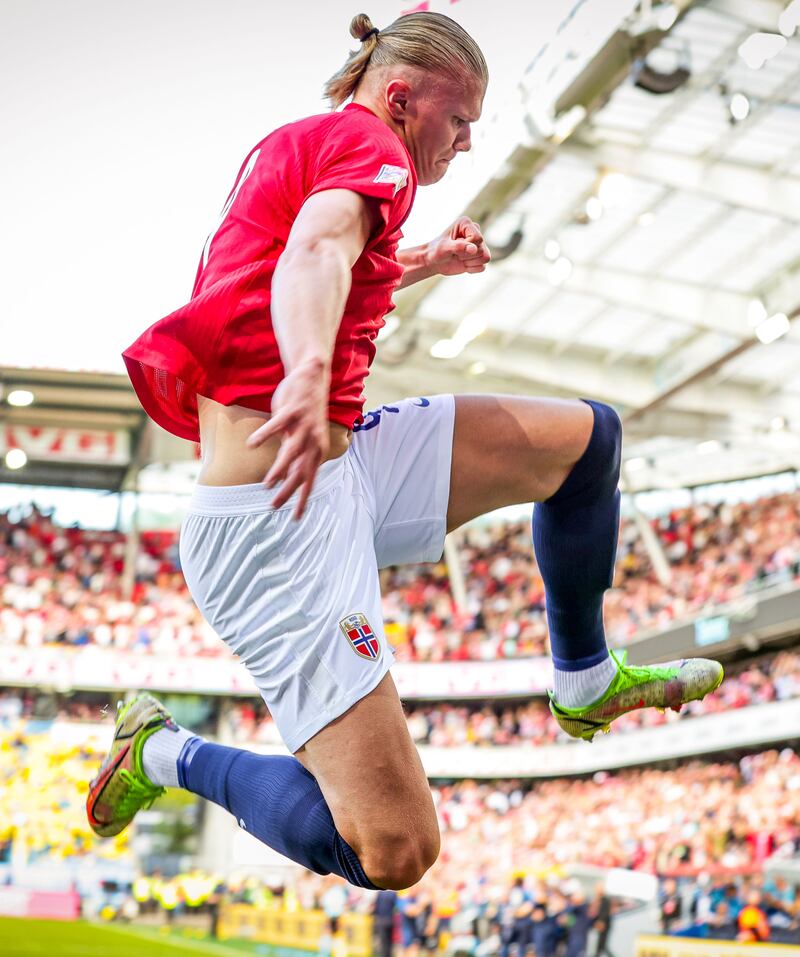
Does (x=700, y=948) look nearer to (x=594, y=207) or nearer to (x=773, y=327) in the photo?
(x=773, y=327)

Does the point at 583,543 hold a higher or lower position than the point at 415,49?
lower

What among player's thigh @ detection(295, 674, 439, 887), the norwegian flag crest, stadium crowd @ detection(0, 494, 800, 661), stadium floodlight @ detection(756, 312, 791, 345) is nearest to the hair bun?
the norwegian flag crest

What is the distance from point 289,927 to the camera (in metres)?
12.9

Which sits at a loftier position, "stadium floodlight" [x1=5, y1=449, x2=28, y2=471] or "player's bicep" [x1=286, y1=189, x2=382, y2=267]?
"stadium floodlight" [x1=5, y1=449, x2=28, y2=471]

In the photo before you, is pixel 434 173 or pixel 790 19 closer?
pixel 434 173

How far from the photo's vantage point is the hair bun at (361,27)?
6.96ft

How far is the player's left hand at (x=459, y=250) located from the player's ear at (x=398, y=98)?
36 cm

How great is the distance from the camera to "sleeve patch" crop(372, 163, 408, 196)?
1775 mm

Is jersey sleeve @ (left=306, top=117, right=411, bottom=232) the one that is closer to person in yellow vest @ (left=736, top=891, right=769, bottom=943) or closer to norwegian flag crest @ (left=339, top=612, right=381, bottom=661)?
norwegian flag crest @ (left=339, top=612, right=381, bottom=661)

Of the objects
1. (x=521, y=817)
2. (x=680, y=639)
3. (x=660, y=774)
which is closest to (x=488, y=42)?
(x=680, y=639)

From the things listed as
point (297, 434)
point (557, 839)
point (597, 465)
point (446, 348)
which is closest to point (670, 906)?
point (557, 839)

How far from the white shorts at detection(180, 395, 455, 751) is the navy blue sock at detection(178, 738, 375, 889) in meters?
0.16

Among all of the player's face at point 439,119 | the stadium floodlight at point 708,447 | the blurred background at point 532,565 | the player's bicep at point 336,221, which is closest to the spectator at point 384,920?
the blurred background at point 532,565

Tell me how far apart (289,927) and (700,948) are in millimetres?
5820
